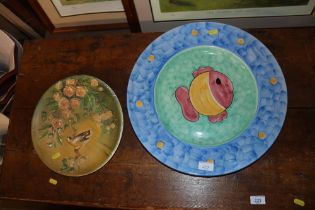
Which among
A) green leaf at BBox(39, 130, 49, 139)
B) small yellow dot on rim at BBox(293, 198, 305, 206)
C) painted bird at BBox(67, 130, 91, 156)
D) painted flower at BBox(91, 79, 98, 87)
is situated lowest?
small yellow dot on rim at BBox(293, 198, 305, 206)

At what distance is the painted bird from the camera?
772 millimetres

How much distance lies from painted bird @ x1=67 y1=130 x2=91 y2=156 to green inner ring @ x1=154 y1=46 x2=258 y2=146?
208mm

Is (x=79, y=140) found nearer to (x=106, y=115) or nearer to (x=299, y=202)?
(x=106, y=115)

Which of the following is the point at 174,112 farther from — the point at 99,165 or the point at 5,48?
the point at 5,48

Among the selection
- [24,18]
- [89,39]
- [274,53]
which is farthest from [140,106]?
[24,18]

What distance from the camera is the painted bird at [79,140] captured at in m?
0.77

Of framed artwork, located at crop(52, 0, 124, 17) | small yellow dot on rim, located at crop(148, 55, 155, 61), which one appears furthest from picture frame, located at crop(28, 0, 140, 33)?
small yellow dot on rim, located at crop(148, 55, 155, 61)

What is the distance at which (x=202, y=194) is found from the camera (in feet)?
2.32

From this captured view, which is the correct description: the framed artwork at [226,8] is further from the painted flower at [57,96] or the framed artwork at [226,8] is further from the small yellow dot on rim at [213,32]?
the painted flower at [57,96]

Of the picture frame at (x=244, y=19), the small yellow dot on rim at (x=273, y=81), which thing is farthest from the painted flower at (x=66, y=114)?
the small yellow dot on rim at (x=273, y=81)

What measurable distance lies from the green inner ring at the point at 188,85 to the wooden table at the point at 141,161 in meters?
0.10

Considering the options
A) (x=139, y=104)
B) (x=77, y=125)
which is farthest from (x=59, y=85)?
(x=139, y=104)

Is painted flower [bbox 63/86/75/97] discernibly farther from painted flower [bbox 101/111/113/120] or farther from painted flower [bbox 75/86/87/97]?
painted flower [bbox 101/111/113/120]

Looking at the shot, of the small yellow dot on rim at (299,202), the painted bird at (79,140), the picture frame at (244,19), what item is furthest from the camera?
the picture frame at (244,19)
